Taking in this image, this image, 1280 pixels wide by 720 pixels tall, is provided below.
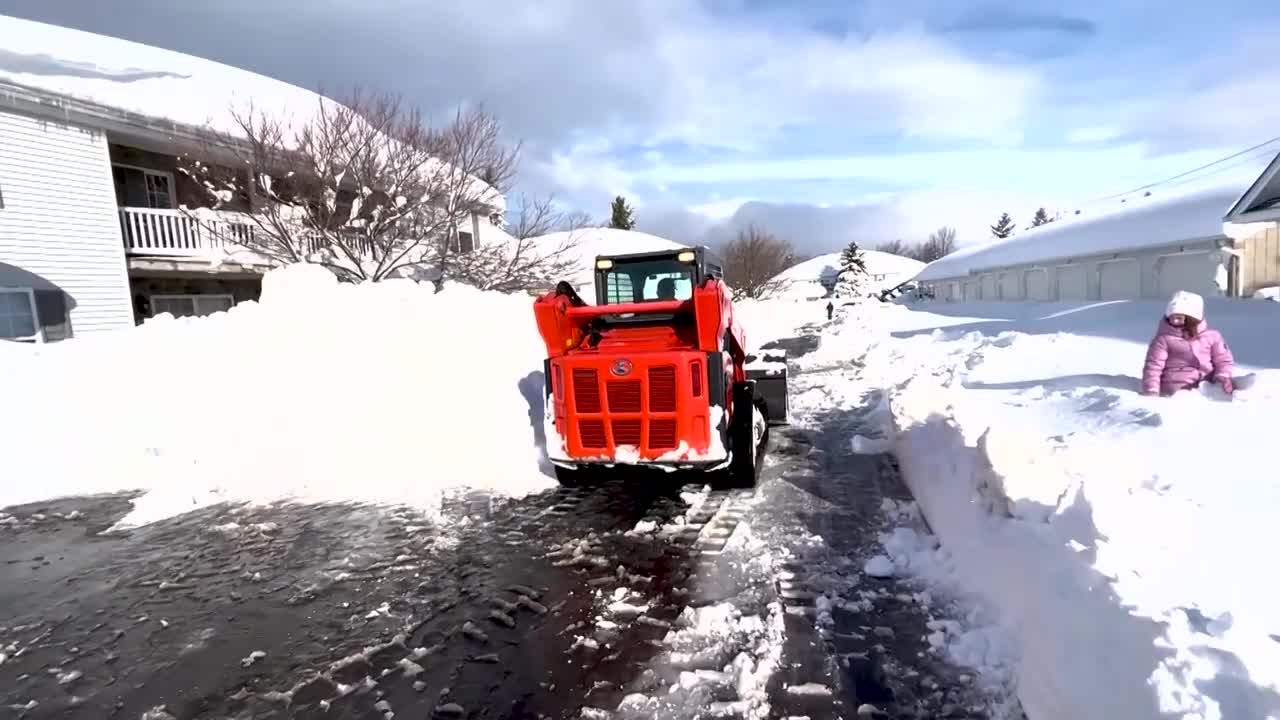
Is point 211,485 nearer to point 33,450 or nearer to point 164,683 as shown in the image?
point 33,450

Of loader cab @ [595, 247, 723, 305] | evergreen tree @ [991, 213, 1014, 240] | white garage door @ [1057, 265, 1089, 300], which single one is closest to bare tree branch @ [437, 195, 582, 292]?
loader cab @ [595, 247, 723, 305]

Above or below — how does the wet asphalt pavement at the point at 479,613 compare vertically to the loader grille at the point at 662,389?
below

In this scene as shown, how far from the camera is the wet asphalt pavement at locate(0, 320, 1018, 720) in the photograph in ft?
10.7

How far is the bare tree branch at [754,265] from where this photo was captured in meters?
49.6

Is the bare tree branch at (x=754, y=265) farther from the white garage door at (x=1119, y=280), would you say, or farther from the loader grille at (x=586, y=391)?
the loader grille at (x=586, y=391)

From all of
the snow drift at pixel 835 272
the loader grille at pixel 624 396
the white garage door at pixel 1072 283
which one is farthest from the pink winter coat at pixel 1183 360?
the snow drift at pixel 835 272

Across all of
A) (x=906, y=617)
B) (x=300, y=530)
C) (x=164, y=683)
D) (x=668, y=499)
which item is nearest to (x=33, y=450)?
(x=300, y=530)

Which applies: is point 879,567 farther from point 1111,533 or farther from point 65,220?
point 65,220

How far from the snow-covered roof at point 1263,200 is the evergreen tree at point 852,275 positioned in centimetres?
5043

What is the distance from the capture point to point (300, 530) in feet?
18.8

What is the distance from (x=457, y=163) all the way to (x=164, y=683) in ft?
45.1

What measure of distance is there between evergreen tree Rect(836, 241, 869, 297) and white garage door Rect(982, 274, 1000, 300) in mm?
27848

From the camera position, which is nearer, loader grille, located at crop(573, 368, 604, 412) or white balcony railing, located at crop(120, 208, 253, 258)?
loader grille, located at crop(573, 368, 604, 412)

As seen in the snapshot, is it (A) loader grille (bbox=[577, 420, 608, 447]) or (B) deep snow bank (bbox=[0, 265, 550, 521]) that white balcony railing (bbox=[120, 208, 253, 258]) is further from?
(A) loader grille (bbox=[577, 420, 608, 447])
